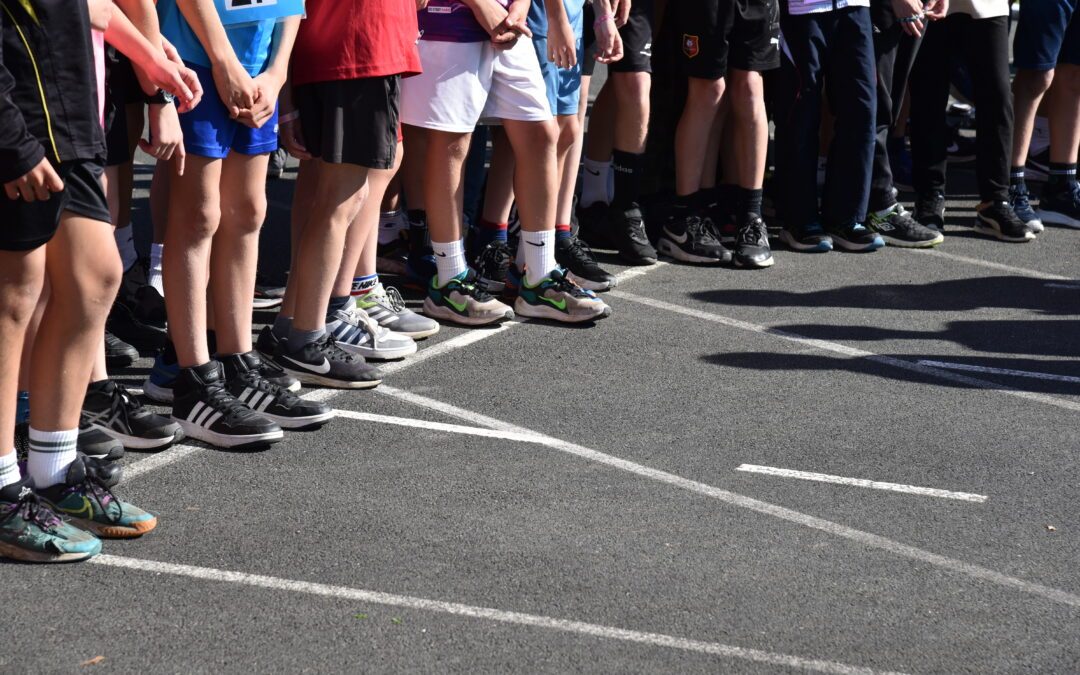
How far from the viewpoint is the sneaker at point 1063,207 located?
345 inches

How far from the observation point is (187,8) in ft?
14.4

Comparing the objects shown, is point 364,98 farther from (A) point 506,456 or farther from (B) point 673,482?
(B) point 673,482

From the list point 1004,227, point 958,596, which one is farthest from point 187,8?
point 1004,227

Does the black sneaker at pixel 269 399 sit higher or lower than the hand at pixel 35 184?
lower

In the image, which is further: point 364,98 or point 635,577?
point 364,98

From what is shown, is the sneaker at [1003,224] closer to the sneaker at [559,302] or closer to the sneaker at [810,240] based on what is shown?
the sneaker at [810,240]

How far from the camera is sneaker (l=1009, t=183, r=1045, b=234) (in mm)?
8461

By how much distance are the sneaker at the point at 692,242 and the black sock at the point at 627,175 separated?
1.09 feet

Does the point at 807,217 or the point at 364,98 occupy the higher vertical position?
the point at 364,98

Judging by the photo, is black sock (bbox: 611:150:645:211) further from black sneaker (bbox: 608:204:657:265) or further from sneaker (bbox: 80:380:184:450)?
sneaker (bbox: 80:380:184:450)

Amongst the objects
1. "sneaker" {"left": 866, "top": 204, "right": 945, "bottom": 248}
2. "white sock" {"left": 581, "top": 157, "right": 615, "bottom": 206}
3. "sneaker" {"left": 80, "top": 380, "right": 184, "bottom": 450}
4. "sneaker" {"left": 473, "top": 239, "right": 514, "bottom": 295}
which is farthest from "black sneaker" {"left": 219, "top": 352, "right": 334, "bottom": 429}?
"sneaker" {"left": 866, "top": 204, "right": 945, "bottom": 248}

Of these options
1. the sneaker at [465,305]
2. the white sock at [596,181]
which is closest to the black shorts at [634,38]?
the white sock at [596,181]

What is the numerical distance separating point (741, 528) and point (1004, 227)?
4823 millimetres

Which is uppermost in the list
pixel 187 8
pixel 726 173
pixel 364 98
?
pixel 187 8
